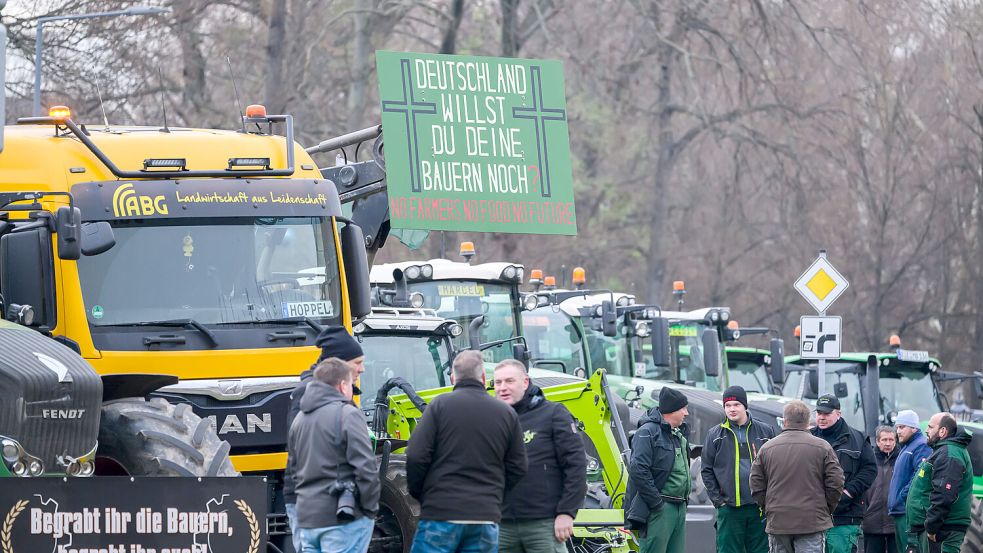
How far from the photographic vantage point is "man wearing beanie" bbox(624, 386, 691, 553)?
39.2ft

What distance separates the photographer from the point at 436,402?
356 inches

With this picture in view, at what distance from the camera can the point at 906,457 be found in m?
14.1

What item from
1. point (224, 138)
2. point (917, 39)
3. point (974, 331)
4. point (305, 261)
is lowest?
point (974, 331)

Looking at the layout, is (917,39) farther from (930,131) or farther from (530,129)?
(530,129)

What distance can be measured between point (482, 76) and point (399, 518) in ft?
20.8

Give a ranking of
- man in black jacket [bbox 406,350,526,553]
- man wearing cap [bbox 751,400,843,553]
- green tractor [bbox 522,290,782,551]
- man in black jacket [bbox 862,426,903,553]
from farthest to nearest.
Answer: green tractor [bbox 522,290,782,551] < man in black jacket [bbox 862,426,903,553] < man wearing cap [bbox 751,400,843,553] < man in black jacket [bbox 406,350,526,553]

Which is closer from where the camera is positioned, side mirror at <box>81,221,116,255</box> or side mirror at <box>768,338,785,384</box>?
side mirror at <box>81,221,116,255</box>

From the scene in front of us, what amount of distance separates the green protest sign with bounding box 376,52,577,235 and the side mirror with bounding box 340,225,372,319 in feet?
11.7

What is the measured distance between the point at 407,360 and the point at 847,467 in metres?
4.05

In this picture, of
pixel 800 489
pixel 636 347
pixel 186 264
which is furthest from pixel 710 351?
pixel 186 264

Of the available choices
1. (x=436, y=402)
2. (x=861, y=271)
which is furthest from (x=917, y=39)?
(x=436, y=402)

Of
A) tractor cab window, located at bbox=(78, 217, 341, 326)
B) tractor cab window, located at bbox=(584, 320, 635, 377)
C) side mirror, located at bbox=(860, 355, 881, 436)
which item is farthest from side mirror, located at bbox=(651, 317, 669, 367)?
tractor cab window, located at bbox=(78, 217, 341, 326)

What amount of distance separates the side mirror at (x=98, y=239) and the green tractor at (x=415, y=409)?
2.45m

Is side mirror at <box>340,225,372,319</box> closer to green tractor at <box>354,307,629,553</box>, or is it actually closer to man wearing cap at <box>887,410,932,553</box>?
green tractor at <box>354,307,629,553</box>
